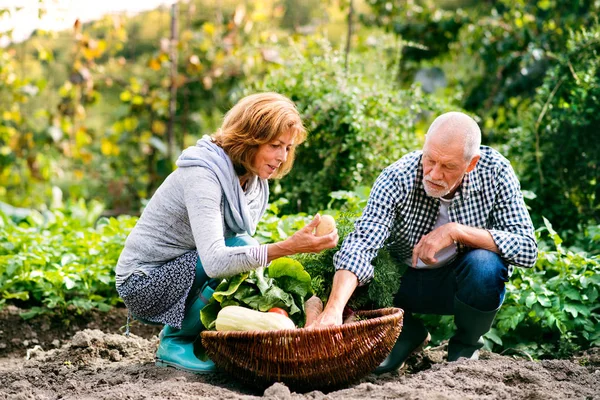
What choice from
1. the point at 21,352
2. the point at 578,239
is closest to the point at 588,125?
the point at 578,239

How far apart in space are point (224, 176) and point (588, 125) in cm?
297

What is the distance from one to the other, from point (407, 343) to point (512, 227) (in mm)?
702

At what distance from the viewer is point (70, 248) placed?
4652mm

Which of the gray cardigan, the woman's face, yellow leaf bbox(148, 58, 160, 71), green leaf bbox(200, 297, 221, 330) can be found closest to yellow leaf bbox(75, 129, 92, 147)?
yellow leaf bbox(148, 58, 160, 71)

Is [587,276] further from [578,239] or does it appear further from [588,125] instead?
[588,125]

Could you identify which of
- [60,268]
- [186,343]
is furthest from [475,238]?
[60,268]

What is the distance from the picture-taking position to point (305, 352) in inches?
107

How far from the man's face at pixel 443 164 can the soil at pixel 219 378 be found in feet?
2.43

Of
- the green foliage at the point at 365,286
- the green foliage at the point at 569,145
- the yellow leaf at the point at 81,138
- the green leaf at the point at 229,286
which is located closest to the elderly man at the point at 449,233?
the green foliage at the point at 365,286

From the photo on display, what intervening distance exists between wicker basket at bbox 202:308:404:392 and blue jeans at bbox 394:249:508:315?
1.53ft

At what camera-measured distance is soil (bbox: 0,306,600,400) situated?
270cm

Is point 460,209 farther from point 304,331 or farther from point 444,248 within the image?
point 304,331

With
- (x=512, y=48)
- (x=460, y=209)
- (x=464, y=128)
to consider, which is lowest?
(x=460, y=209)

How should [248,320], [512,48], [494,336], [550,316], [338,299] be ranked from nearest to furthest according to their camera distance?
[248,320], [338,299], [550,316], [494,336], [512,48]
